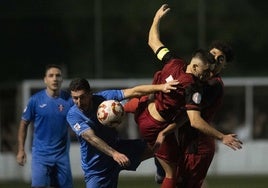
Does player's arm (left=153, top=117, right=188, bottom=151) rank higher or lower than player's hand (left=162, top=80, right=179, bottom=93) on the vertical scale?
lower

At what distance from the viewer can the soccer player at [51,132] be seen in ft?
48.9

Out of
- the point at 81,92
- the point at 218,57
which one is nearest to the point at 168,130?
the point at 218,57

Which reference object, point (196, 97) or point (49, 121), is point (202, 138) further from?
point (49, 121)

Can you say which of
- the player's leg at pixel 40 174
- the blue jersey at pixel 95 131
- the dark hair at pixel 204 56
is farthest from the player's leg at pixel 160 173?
the player's leg at pixel 40 174

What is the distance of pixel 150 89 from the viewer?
42.1 ft

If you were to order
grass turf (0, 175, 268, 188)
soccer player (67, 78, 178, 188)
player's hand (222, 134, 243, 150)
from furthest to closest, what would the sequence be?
grass turf (0, 175, 268, 188)
soccer player (67, 78, 178, 188)
player's hand (222, 134, 243, 150)

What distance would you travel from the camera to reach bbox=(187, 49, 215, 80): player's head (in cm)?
1275

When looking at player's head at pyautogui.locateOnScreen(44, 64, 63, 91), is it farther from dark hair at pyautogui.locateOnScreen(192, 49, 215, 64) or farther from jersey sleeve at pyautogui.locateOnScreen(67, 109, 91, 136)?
dark hair at pyautogui.locateOnScreen(192, 49, 215, 64)

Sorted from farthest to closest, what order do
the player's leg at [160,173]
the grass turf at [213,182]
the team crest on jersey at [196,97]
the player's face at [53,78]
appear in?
the grass turf at [213,182]
the player's face at [53,78]
the player's leg at [160,173]
the team crest on jersey at [196,97]

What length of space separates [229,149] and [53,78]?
14454 millimetres

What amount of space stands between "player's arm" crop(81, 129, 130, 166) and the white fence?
554 inches

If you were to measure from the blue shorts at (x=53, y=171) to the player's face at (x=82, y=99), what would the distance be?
6.64 ft

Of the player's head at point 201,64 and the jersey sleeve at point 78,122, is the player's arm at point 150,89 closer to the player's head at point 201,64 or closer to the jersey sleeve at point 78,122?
the player's head at point 201,64

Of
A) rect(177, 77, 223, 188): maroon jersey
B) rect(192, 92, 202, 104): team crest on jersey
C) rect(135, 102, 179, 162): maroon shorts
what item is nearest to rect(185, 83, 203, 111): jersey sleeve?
rect(192, 92, 202, 104): team crest on jersey
